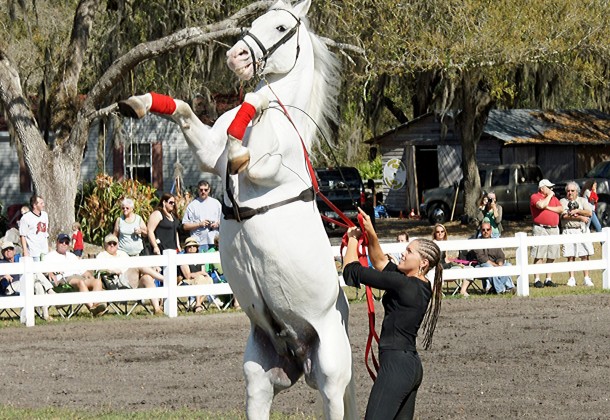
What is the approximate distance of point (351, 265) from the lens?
6.16m

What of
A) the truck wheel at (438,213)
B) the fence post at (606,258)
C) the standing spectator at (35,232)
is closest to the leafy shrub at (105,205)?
the truck wheel at (438,213)

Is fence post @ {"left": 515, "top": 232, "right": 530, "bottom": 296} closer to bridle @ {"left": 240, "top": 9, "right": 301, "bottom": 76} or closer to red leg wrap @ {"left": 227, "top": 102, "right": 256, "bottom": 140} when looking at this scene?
bridle @ {"left": 240, "top": 9, "right": 301, "bottom": 76}

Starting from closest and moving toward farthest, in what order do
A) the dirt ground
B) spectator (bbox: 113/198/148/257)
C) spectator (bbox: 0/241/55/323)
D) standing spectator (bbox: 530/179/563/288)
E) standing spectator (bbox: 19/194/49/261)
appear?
1. the dirt ground
2. spectator (bbox: 0/241/55/323)
3. standing spectator (bbox: 19/194/49/261)
4. spectator (bbox: 113/198/148/257)
5. standing spectator (bbox: 530/179/563/288)

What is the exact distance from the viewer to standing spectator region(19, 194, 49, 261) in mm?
15633

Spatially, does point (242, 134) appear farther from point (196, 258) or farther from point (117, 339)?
point (196, 258)

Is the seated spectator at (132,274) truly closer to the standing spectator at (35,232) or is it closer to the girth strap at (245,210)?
the standing spectator at (35,232)

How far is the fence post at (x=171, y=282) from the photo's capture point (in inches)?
576

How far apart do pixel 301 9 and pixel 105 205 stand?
22.2 m

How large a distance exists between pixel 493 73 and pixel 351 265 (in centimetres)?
1947

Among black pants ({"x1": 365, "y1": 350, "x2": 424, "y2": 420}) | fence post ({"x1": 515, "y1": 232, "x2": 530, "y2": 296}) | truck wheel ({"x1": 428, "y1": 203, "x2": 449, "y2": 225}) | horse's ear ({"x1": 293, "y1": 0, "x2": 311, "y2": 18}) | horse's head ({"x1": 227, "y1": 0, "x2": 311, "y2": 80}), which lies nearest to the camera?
horse's head ({"x1": 227, "y1": 0, "x2": 311, "y2": 80})

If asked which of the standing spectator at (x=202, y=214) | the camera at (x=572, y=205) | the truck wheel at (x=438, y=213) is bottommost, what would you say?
the truck wheel at (x=438, y=213)

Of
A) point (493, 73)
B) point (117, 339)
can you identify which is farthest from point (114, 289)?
point (493, 73)

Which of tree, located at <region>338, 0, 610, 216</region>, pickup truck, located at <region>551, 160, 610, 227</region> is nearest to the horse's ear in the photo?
tree, located at <region>338, 0, 610, 216</region>

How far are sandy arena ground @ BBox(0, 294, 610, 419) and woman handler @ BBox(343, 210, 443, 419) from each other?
6.60 ft
